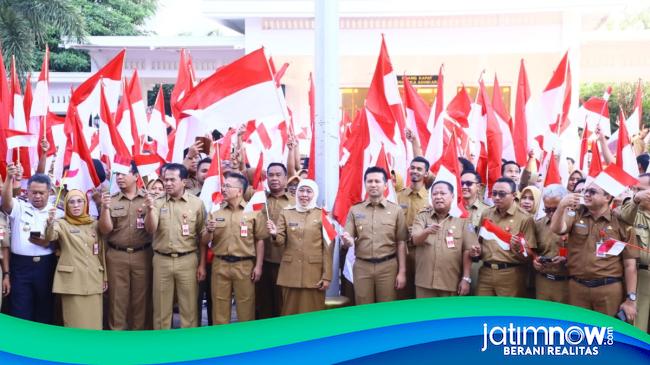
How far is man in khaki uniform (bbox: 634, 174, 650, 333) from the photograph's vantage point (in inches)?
208

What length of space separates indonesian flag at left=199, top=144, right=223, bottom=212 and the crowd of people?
0.46 ft

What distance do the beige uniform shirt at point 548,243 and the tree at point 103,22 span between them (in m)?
21.7

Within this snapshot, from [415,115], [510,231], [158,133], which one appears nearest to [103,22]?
[158,133]

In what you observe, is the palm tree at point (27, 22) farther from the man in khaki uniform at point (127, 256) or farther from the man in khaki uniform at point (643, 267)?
the man in khaki uniform at point (643, 267)

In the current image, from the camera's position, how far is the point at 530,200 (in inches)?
233

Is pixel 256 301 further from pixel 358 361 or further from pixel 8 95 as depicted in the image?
pixel 8 95

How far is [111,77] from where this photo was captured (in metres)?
7.62

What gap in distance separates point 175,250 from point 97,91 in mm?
2625

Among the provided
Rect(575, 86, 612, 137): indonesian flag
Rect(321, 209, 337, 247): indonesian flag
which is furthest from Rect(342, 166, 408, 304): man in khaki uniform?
Rect(575, 86, 612, 137): indonesian flag

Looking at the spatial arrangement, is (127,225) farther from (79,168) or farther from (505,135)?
(505,135)

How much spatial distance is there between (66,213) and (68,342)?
1.44 meters

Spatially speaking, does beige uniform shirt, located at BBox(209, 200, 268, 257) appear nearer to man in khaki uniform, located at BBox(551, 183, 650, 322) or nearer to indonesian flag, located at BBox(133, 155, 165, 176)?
indonesian flag, located at BBox(133, 155, 165, 176)

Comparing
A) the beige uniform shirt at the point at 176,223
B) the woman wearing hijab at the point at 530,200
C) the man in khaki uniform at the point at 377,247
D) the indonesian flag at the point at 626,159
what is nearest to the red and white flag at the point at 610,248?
the indonesian flag at the point at 626,159

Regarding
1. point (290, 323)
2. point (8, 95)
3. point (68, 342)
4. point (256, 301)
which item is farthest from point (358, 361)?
point (8, 95)
